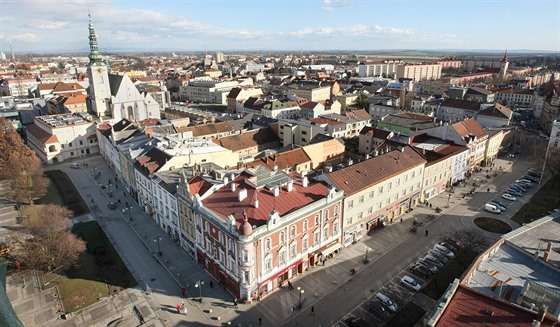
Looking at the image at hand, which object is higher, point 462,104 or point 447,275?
point 462,104

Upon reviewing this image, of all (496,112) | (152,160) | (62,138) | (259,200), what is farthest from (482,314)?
(62,138)

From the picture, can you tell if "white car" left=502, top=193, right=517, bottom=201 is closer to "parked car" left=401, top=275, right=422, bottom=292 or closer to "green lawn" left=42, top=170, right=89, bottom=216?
"parked car" left=401, top=275, right=422, bottom=292

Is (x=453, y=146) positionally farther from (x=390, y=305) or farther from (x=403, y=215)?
(x=390, y=305)

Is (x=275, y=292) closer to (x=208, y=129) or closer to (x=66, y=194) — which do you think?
(x=66, y=194)

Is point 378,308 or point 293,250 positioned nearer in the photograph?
point 378,308

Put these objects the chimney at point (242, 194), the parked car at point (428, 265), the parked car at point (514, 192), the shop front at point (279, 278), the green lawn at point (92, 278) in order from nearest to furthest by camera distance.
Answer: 1. the shop front at point (279, 278)
2. the green lawn at point (92, 278)
3. the chimney at point (242, 194)
4. the parked car at point (428, 265)
5. the parked car at point (514, 192)

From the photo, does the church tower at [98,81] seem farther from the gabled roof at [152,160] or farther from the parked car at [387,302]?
the parked car at [387,302]

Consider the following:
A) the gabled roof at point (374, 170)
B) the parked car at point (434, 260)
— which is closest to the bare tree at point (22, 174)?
the gabled roof at point (374, 170)
